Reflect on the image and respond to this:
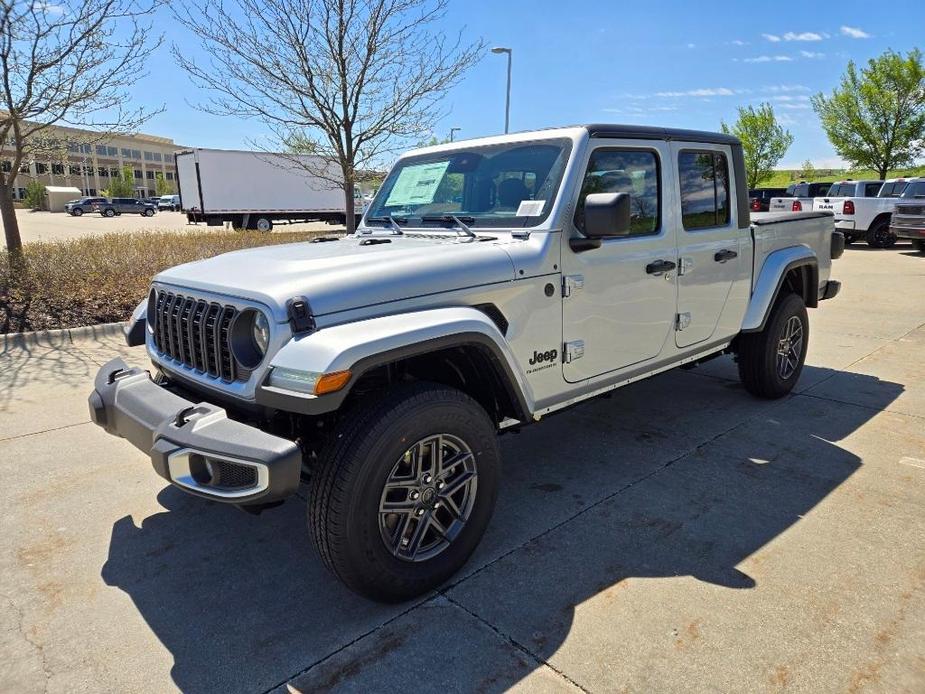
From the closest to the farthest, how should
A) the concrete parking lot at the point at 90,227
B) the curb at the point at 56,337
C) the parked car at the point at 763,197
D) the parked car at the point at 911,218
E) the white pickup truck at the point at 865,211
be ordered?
the curb at the point at 56,337, the parked car at the point at 911,218, the white pickup truck at the point at 865,211, the parked car at the point at 763,197, the concrete parking lot at the point at 90,227

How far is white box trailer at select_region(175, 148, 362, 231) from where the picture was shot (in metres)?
26.2

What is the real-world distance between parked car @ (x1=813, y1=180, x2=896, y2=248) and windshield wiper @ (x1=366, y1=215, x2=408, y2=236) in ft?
58.0

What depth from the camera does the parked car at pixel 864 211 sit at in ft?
58.6

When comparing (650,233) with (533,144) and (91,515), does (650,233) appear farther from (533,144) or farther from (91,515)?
(91,515)

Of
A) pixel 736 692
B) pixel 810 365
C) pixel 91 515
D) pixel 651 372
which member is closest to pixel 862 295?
pixel 810 365

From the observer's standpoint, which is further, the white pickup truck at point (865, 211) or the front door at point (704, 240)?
the white pickup truck at point (865, 211)

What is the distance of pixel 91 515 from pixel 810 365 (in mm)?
6167

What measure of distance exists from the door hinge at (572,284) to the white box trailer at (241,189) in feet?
76.3

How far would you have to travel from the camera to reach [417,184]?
13.2 feet

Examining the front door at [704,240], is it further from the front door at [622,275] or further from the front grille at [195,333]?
the front grille at [195,333]

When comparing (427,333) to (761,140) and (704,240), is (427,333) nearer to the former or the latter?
(704,240)

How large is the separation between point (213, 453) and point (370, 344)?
66cm

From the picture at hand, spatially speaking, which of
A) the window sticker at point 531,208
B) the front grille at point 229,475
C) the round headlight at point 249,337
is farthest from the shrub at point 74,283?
the window sticker at point 531,208

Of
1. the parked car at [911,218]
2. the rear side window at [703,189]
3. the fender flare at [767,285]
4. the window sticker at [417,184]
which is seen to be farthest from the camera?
the parked car at [911,218]
